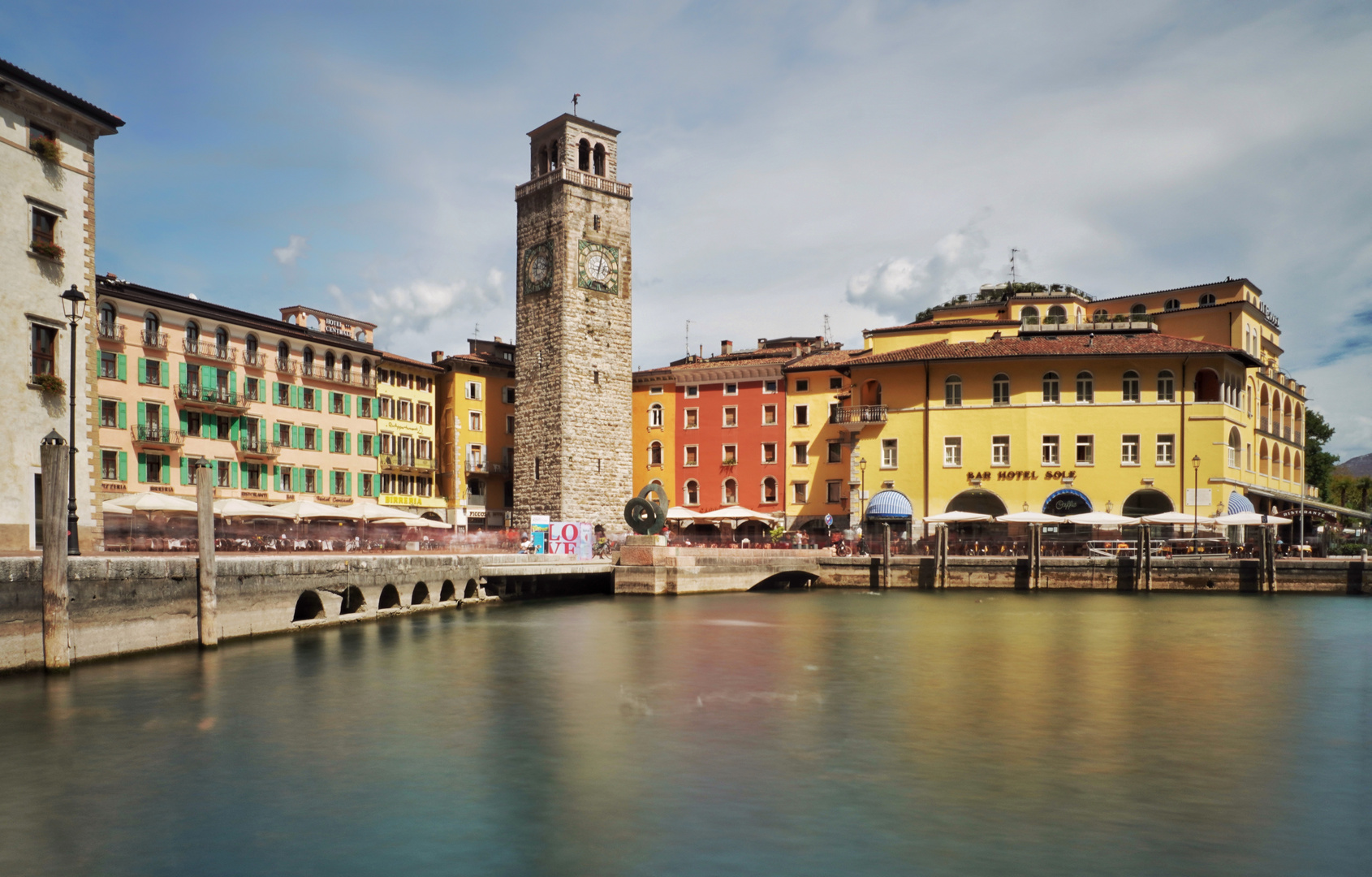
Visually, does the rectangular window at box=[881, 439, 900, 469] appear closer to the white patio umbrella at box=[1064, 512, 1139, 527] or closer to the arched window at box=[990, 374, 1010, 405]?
the arched window at box=[990, 374, 1010, 405]

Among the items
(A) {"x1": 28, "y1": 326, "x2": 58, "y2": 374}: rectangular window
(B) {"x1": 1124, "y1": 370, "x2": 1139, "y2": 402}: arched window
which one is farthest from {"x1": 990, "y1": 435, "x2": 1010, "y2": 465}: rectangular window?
(A) {"x1": 28, "y1": 326, "x2": 58, "y2": 374}: rectangular window

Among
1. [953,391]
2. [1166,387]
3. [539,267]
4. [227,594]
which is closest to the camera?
[227,594]

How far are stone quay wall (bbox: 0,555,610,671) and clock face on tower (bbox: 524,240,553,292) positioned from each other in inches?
1013

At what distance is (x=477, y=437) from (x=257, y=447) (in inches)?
659

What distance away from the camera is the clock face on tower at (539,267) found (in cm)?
6538

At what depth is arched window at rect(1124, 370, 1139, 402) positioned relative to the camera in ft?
186

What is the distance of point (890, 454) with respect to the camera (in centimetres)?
6088

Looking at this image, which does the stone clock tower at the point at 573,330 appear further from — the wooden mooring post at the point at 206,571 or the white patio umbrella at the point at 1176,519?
the wooden mooring post at the point at 206,571

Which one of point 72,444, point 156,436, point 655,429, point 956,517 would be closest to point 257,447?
point 156,436

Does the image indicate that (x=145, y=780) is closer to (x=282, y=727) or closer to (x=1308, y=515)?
(x=282, y=727)

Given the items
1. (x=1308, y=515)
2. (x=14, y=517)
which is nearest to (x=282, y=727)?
(x=14, y=517)

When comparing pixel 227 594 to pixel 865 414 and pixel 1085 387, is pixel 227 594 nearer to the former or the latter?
pixel 865 414

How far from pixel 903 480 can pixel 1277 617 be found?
25.5m

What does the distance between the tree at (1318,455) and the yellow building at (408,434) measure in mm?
68609
